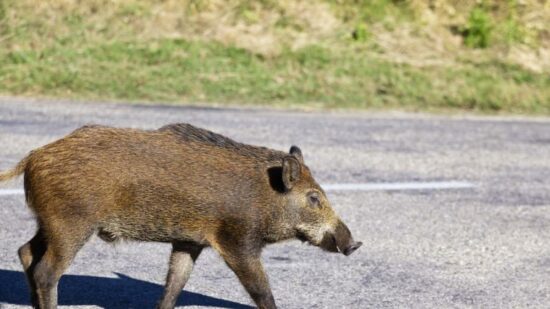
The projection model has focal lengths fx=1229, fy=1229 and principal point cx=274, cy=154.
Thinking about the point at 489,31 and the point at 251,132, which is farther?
the point at 489,31

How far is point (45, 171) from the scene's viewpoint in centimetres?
564

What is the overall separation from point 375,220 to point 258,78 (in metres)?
6.16

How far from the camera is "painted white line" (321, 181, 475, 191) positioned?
9.45 metres

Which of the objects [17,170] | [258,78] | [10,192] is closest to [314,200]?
[17,170]

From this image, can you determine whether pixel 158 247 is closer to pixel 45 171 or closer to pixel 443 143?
pixel 45 171

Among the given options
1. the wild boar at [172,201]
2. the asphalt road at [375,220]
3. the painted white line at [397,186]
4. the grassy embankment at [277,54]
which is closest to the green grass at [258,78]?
the grassy embankment at [277,54]

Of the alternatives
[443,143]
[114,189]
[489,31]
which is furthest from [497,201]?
[489,31]

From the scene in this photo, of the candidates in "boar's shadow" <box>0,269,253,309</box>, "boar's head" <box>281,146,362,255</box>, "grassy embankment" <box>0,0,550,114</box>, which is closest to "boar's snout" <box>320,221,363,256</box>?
"boar's head" <box>281,146,362,255</box>

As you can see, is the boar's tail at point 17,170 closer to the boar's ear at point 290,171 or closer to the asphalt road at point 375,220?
the asphalt road at point 375,220

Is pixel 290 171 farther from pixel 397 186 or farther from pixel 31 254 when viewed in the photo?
pixel 397 186

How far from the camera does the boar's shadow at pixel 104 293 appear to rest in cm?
627

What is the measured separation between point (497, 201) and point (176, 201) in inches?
165

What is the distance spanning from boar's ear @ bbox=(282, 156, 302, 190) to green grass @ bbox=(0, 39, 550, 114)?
300 inches

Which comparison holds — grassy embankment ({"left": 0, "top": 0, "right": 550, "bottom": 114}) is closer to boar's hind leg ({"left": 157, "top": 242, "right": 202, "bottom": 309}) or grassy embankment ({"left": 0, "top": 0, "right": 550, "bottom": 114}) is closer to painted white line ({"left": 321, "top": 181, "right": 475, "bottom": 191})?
painted white line ({"left": 321, "top": 181, "right": 475, "bottom": 191})
